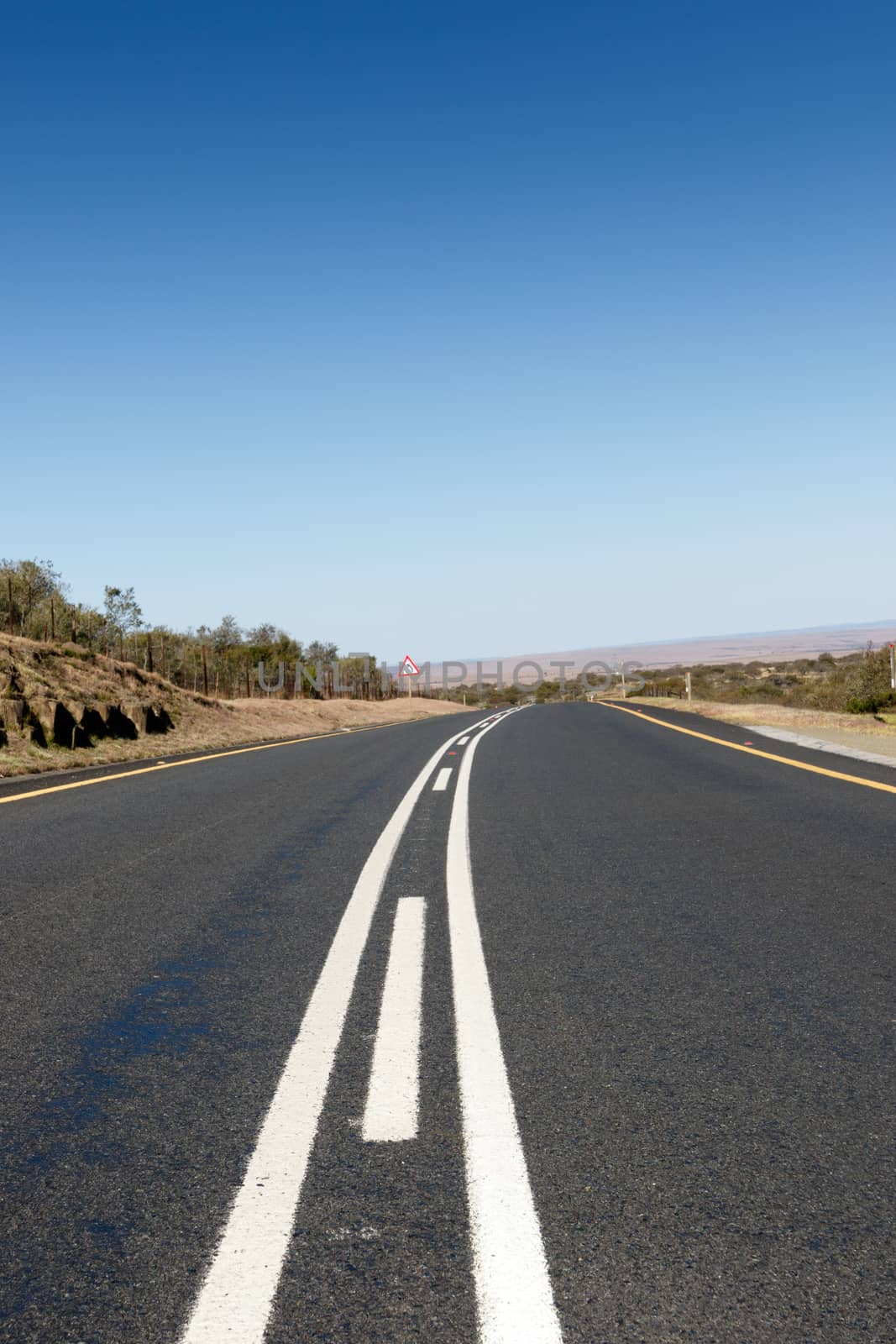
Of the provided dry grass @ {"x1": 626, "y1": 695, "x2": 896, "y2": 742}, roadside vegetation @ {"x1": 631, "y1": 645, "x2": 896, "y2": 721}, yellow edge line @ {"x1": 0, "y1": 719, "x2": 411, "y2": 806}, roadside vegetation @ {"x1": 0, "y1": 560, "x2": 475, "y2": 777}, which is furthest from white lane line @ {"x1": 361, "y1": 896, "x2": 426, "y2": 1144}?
roadside vegetation @ {"x1": 631, "y1": 645, "x2": 896, "y2": 721}

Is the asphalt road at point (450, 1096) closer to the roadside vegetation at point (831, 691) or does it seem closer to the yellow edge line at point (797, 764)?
the yellow edge line at point (797, 764)

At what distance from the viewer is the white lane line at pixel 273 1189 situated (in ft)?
6.93

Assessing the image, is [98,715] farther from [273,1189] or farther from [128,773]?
[273,1189]

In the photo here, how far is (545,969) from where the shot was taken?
15.0 feet

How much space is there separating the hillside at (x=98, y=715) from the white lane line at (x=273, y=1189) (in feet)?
37.6

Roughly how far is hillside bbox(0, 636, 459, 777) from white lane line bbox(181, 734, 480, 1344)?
37.6ft

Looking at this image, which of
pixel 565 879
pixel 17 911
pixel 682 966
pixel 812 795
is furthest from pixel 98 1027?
pixel 812 795

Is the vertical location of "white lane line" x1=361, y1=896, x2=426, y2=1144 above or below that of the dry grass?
below

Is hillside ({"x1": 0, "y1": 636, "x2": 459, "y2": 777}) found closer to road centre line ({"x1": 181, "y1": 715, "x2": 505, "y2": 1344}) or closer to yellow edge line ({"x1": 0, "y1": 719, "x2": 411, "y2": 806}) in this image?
yellow edge line ({"x1": 0, "y1": 719, "x2": 411, "y2": 806})

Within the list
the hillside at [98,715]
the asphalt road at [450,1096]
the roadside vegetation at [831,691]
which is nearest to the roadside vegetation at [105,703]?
the hillside at [98,715]

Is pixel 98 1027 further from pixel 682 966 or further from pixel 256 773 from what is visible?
pixel 256 773

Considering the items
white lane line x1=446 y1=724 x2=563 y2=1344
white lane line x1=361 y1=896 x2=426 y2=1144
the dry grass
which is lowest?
white lane line x1=446 y1=724 x2=563 y2=1344

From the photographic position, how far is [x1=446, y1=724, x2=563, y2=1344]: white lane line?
2.09m

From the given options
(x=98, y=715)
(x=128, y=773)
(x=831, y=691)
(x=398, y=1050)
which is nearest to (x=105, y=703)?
(x=98, y=715)
